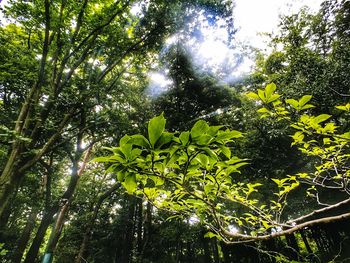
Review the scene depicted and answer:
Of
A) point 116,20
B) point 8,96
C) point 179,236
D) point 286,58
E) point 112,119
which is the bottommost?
point 179,236

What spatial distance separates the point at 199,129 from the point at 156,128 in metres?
0.14

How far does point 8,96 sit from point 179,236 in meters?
11.2

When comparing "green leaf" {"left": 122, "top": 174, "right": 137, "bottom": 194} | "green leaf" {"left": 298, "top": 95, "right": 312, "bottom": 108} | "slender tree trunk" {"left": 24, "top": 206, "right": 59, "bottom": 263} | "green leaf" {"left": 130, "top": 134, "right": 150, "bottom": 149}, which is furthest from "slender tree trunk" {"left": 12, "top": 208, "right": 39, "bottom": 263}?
"green leaf" {"left": 298, "top": 95, "right": 312, "bottom": 108}

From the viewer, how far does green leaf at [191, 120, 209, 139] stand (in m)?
0.71

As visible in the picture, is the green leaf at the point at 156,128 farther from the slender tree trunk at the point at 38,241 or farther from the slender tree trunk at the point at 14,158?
the slender tree trunk at the point at 38,241

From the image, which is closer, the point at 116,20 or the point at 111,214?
the point at 116,20

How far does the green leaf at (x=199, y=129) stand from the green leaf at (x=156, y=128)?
0.11m

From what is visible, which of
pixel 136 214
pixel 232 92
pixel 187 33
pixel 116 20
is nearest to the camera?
pixel 116 20

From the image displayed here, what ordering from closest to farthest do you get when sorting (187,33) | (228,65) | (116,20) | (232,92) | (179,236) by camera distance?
1. (116,20)
2. (187,33)
3. (232,92)
4. (228,65)
5. (179,236)

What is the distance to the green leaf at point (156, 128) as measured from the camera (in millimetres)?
669

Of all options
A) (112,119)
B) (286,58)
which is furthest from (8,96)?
(286,58)

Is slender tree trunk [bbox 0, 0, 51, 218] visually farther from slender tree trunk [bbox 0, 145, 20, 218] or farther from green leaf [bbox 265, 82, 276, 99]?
green leaf [bbox 265, 82, 276, 99]

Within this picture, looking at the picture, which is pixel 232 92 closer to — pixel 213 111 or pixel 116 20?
pixel 213 111

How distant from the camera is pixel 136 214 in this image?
695 inches
